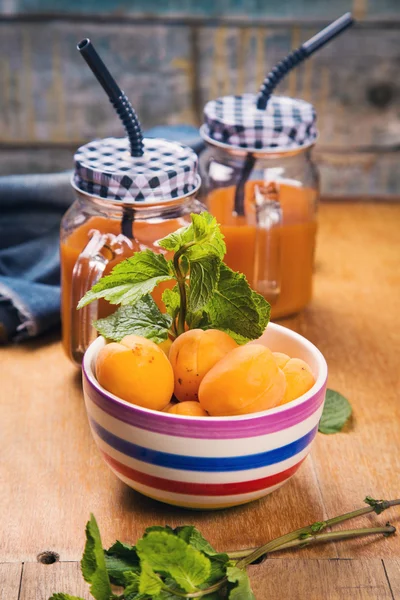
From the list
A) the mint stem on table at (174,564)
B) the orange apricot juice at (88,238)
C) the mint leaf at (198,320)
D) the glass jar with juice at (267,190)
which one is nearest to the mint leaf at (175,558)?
the mint stem on table at (174,564)

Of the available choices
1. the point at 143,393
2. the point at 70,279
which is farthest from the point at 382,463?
the point at 70,279

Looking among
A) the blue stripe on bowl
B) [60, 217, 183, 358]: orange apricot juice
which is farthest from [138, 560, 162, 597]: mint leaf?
[60, 217, 183, 358]: orange apricot juice

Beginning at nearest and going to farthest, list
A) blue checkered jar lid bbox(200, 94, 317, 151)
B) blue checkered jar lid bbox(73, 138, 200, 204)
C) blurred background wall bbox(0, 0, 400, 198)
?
blue checkered jar lid bbox(73, 138, 200, 204), blue checkered jar lid bbox(200, 94, 317, 151), blurred background wall bbox(0, 0, 400, 198)

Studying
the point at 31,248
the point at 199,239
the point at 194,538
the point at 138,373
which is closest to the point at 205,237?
the point at 199,239

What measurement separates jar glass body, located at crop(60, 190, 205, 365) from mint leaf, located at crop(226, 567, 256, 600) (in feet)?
0.98

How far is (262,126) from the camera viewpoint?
92 centimetres

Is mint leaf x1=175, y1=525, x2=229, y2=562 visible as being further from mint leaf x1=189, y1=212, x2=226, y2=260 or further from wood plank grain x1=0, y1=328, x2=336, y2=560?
mint leaf x1=189, y1=212, x2=226, y2=260

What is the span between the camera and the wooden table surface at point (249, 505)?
60 centimetres

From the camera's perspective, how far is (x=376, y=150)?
1.52 metres

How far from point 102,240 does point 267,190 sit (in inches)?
9.1

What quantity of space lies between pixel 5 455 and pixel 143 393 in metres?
0.19

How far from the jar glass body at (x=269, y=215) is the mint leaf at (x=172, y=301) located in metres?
0.26

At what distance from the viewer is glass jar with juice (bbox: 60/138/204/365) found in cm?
78

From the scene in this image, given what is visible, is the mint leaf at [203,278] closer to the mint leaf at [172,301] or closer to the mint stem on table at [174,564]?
the mint leaf at [172,301]
